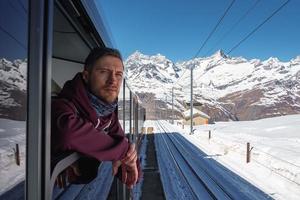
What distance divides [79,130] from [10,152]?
437mm

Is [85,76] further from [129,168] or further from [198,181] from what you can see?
[198,181]

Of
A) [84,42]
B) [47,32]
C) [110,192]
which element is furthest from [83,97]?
[110,192]

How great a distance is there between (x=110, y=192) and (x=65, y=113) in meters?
8.37

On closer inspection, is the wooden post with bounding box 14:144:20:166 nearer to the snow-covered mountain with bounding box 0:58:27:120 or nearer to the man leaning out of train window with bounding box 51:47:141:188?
the snow-covered mountain with bounding box 0:58:27:120

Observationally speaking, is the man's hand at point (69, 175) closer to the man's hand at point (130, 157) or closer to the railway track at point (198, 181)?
the man's hand at point (130, 157)

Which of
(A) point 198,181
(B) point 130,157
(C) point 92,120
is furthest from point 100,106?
(A) point 198,181

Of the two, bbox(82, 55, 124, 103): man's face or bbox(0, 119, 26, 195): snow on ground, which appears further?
bbox(82, 55, 124, 103): man's face

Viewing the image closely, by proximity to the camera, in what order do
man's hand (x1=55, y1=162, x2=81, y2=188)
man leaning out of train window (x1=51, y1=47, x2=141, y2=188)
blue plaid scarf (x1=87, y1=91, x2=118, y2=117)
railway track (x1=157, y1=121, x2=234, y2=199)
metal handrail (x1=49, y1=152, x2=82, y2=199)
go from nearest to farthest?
metal handrail (x1=49, y1=152, x2=82, y2=199) → man leaning out of train window (x1=51, y1=47, x2=141, y2=188) → blue plaid scarf (x1=87, y1=91, x2=118, y2=117) → man's hand (x1=55, y1=162, x2=81, y2=188) → railway track (x1=157, y1=121, x2=234, y2=199)

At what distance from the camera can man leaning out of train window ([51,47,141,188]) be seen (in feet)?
5.70

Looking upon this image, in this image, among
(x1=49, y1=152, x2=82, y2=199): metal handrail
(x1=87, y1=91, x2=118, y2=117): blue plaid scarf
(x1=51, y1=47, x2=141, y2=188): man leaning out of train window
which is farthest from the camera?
(x1=87, y1=91, x2=118, y2=117): blue plaid scarf

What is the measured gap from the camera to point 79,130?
1.74 meters

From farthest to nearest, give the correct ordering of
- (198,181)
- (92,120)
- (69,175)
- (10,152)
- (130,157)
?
1. (198,181)
2. (69,175)
3. (130,157)
4. (92,120)
5. (10,152)

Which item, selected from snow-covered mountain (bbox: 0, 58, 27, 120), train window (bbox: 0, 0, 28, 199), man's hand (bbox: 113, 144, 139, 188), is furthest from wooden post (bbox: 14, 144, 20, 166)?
man's hand (bbox: 113, 144, 139, 188)

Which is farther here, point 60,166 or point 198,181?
point 198,181
